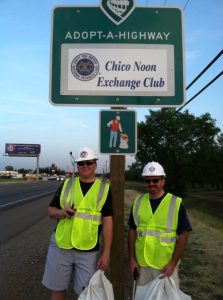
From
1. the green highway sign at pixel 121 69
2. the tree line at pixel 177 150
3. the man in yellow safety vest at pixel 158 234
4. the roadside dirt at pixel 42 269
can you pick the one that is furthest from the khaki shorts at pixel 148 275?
the tree line at pixel 177 150

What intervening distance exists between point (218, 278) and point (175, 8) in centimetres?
445

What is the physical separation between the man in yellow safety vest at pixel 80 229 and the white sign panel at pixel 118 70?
26.9 inches

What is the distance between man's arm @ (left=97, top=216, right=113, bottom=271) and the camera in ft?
12.7

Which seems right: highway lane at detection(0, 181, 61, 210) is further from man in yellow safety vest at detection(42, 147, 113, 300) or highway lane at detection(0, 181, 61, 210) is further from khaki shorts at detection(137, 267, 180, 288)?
khaki shorts at detection(137, 267, 180, 288)

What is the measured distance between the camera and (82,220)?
12.9ft

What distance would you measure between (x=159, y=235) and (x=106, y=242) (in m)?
0.48

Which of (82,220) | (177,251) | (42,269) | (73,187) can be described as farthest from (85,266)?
(42,269)

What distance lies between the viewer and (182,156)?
6569 cm

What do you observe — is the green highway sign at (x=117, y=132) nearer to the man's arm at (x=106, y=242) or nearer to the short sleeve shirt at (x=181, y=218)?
the short sleeve shirt at (x=181, y=218)

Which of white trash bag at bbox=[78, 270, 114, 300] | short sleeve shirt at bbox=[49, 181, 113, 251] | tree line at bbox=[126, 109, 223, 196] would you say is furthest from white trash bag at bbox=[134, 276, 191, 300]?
tree line at bbox=[126, 109, 223, 196]

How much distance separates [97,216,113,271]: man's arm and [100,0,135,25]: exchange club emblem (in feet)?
6.46

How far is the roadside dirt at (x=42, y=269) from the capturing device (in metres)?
6.27

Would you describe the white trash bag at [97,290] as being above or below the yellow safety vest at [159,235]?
below

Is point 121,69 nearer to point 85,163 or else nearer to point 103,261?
point 85,163
